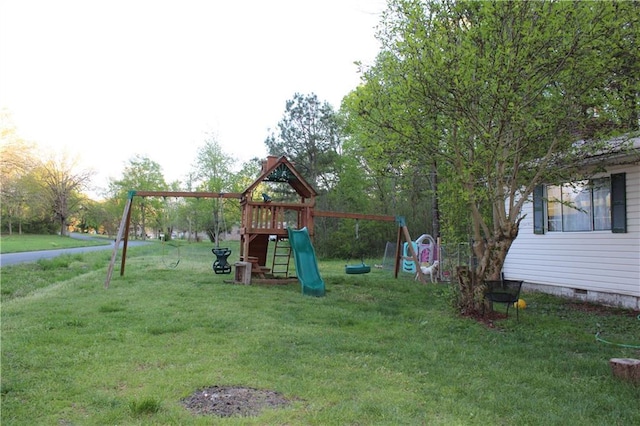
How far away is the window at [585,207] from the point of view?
8.63m

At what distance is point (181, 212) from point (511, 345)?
48.5 m

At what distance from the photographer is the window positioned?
8.63 metres

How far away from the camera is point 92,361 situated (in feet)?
14.5

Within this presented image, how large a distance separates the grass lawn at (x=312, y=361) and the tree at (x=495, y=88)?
6.09 feet

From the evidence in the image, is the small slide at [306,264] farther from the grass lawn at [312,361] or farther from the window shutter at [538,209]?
the window shutter at [538,209]

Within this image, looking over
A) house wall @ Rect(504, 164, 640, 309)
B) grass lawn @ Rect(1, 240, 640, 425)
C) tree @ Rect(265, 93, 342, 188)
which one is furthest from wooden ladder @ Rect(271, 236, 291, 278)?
house wall @ Rect(504, 164, 640, 309)

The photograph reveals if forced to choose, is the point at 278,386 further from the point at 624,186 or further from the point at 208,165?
the point at 208,165

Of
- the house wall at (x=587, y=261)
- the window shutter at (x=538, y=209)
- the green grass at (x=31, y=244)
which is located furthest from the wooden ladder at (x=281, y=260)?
the green grass at (x=31, y=244)

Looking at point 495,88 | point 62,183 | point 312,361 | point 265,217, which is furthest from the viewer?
point 62,183

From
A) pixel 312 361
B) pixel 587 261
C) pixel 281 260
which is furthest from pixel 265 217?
pixel 281 260

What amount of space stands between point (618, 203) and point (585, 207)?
3.02ft

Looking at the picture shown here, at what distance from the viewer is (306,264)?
10.8 m

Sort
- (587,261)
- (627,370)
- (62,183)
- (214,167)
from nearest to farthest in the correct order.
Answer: (627,370), (587,261), (214,167), (62,183)

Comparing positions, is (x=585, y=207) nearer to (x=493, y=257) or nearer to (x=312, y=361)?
(x=493, y=257)
